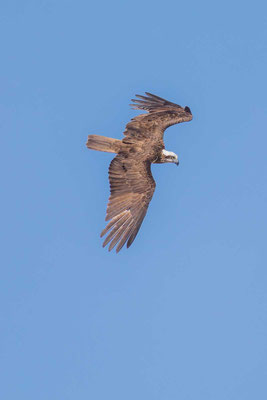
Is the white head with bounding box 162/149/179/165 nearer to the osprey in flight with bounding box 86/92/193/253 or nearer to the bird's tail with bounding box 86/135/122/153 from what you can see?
the osprey in flight with bounding box 86/92/193/253

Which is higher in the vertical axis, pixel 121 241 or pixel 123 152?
pixel 123 152

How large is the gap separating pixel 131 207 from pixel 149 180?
0.97 meters

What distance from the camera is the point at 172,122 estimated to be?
22.5 meters

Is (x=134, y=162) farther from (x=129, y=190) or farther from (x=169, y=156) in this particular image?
(x=169, y=156)

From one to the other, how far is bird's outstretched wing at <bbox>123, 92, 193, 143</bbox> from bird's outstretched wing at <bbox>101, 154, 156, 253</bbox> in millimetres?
688

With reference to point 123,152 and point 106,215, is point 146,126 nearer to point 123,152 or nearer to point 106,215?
point 123,152

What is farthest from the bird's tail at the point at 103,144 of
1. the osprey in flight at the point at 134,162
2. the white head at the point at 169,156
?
the white head at the point at 169,156

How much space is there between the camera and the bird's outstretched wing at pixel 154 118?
22.0 meters

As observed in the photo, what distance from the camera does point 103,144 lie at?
22.1 m

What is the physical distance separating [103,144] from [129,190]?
144cm

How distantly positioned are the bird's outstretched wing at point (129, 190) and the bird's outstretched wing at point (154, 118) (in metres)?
0.69

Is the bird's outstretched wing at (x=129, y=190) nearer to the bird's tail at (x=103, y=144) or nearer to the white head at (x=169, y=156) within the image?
the bird's tail at (x=103, y=144)

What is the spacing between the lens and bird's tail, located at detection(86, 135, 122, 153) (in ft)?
72.4

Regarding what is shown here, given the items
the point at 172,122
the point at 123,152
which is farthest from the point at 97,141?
the point at 172,122
